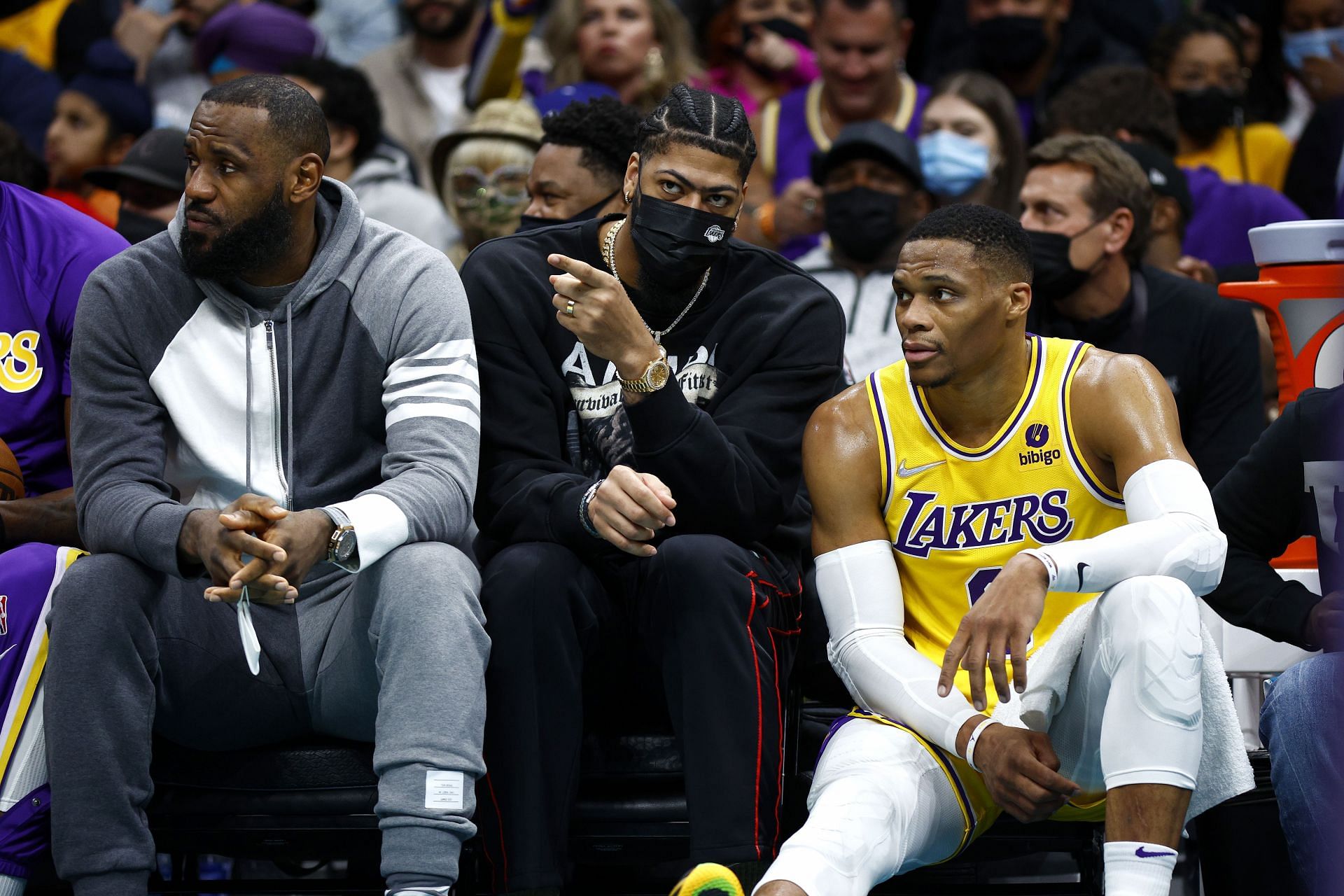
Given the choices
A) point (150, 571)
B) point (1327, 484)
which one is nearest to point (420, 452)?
point (150, 571)

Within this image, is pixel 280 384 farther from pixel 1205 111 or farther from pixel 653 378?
pixel 1205 111

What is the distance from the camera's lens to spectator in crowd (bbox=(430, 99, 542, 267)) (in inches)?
221

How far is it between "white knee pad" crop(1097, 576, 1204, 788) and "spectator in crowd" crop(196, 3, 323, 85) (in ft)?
15.1

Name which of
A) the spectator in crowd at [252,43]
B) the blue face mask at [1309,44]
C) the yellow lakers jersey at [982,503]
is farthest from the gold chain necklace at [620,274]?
the blue face mask at [1309,44]

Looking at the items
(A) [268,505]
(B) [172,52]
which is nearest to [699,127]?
(A) [268,505]

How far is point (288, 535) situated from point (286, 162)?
33.3 inches

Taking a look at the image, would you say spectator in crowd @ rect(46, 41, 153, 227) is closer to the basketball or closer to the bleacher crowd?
the bleacher crowd

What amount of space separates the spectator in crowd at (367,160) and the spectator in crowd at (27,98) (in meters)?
1.72

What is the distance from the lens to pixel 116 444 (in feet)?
10.8

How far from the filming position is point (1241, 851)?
11.1ft

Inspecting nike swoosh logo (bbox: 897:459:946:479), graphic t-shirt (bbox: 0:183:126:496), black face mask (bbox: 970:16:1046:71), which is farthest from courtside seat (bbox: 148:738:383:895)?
black face mask (bbox: 970:16:1046:71)

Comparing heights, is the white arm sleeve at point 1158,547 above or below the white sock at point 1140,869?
above

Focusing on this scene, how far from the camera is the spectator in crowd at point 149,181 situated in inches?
197

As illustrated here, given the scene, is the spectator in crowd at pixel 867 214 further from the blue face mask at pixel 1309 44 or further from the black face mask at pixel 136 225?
the blue face mask at pixel 1309 44
